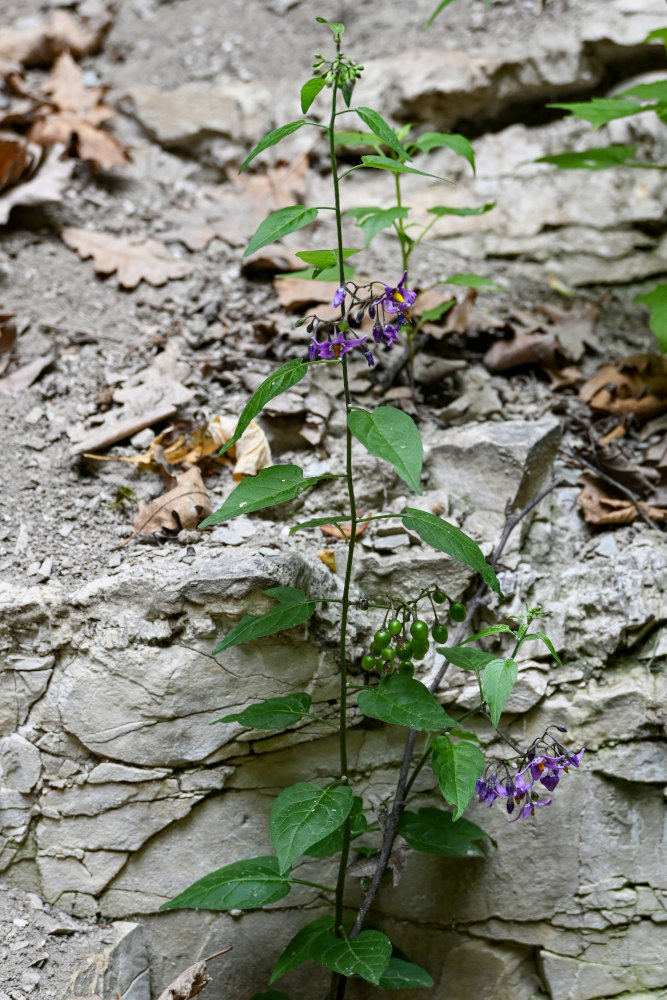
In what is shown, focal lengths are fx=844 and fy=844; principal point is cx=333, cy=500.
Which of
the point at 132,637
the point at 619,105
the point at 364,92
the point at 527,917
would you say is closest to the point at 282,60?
the point at 364,92

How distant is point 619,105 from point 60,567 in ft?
7.18

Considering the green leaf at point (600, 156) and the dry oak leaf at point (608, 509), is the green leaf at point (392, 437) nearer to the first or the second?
the dry oak leaf at point (608, 509)

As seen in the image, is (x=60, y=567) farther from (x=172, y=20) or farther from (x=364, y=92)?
(x=172, y=20)

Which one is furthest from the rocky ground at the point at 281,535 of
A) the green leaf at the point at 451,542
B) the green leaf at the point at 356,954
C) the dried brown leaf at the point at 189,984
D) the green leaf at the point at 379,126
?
the green leaf at the point at 379,126

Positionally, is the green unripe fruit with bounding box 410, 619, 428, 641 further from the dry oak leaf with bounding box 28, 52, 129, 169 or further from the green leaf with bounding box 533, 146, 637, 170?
the dry oak leaf with bounding box 28, 52, 129, 169

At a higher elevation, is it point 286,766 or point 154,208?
point 154,208

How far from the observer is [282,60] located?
4070 mm

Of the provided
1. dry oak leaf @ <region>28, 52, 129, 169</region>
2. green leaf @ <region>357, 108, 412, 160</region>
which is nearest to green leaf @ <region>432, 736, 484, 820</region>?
green leaf @ <region>357, 108, 412, 160</region>

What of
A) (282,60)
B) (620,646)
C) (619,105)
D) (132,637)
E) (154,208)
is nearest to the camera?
(132,637)

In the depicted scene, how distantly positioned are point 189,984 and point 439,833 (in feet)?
2.40

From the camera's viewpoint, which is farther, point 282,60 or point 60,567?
point 282,60

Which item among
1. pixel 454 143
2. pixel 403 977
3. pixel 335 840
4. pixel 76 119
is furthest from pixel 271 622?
pixel 76 119

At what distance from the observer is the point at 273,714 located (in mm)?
2014

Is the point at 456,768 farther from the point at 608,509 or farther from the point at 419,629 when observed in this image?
the point at 608,509
